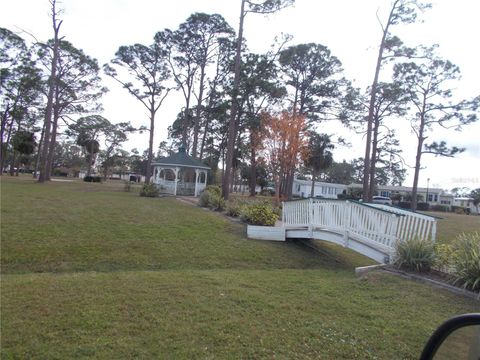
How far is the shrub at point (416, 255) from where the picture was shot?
6707 millimetres

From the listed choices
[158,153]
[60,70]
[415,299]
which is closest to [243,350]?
[415,299]

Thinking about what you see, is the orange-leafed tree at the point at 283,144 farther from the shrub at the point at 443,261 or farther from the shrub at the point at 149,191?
the shrub at the point at 443,261

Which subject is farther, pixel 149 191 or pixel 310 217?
pixel 149 191

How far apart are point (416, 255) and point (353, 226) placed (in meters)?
1.88

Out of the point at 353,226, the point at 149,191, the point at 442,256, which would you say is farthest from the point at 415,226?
the point at 149,191

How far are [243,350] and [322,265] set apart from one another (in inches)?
228

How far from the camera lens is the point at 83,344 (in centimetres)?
345

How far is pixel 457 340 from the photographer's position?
1546 millimetres

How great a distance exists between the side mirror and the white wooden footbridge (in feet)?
19.8

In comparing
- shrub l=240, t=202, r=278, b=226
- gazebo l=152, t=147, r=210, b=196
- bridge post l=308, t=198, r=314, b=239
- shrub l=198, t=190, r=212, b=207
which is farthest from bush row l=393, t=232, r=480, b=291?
gazebo l=152, t=147, r=210, b=196

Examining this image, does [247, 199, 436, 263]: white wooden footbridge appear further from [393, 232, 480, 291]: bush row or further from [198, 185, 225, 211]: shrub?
[198, 185, 225, 211]: shrub

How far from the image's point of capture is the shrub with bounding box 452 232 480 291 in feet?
18.7

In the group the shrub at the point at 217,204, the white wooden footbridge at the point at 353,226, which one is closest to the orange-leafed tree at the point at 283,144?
the shrub at the point at 217,204

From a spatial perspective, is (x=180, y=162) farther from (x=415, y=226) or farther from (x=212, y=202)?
(x=415, y=226)
